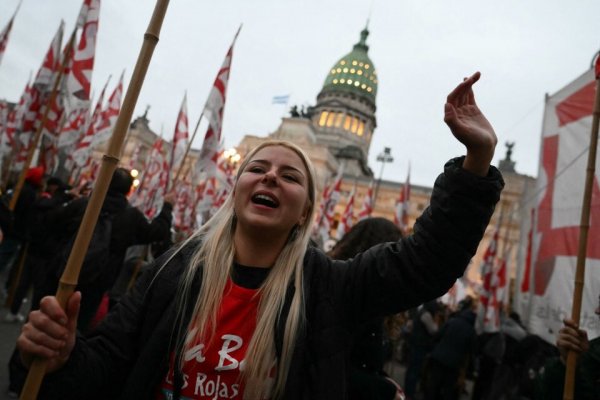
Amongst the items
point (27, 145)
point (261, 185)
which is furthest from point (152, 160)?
point (261, 185)

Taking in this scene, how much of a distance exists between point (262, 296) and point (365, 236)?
1.20 meters

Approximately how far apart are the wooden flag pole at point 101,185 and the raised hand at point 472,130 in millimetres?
899

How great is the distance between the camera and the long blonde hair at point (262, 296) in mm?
1434

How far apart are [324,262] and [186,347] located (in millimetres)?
585

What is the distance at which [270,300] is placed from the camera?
5.03ft

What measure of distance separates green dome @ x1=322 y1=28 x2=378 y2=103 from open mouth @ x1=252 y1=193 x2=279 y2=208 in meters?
78.7

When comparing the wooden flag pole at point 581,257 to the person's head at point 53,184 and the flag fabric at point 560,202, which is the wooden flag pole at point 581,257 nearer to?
the flag fabric at point 560,202

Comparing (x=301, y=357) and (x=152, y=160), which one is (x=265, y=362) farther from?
(x=152, y=160)

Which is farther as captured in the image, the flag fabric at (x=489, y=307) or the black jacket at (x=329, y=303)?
the flag fabric at (x=489, y=307)

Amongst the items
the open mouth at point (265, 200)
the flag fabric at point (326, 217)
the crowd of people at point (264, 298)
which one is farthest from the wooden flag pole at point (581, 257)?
the flag fabric at point (326, 217)

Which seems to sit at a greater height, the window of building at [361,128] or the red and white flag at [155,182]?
the window of building at [361,128]

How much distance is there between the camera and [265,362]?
1.43 meters

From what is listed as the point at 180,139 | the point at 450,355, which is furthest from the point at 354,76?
the point at 450,355

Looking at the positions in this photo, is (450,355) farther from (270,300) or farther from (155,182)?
(155,182)
